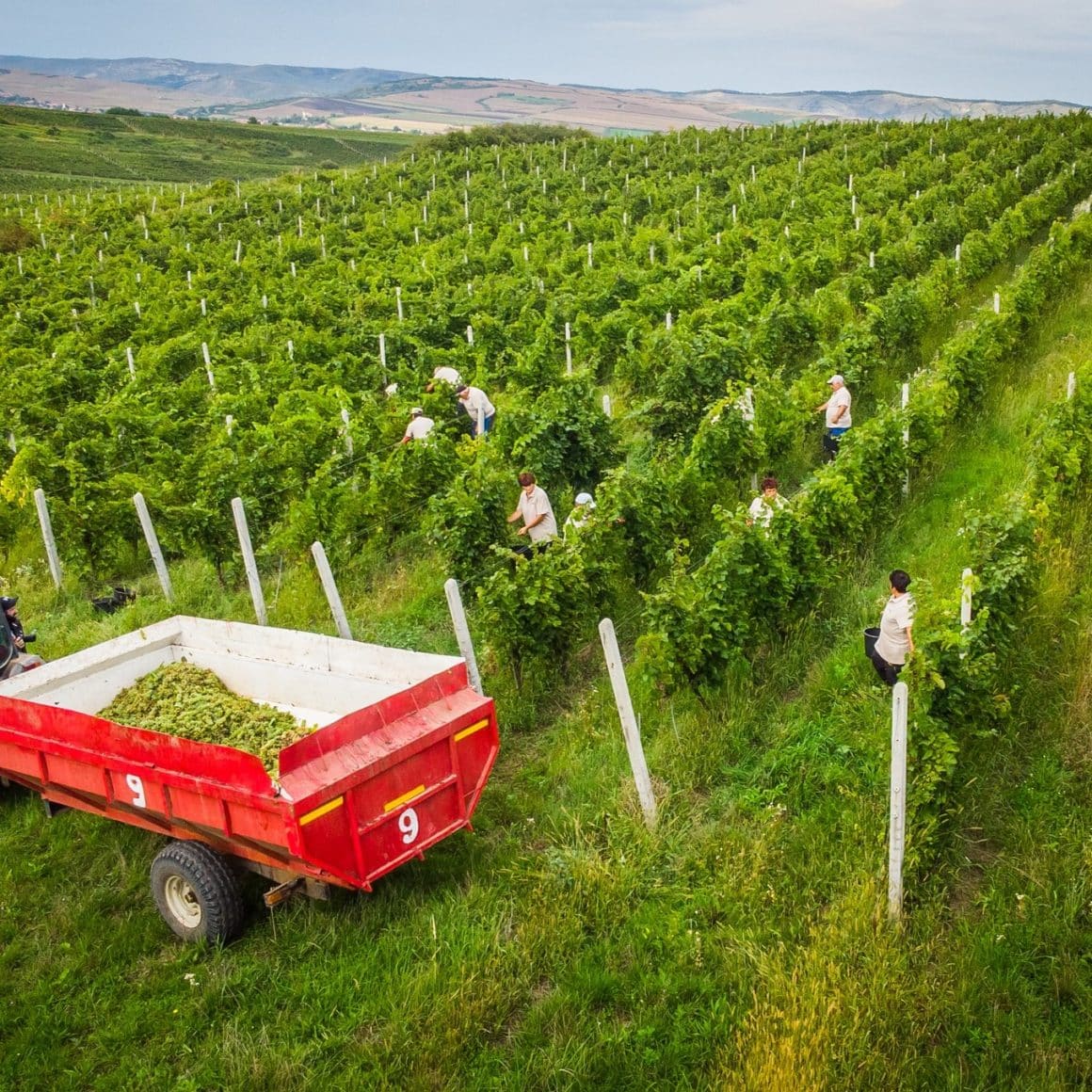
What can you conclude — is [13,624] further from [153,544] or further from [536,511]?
[536,511]

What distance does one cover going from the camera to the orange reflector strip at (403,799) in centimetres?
631

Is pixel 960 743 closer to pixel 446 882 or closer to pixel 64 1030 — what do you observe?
pixel 446 882

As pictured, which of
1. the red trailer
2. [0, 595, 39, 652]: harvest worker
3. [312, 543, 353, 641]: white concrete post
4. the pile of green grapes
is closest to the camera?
the red trailer

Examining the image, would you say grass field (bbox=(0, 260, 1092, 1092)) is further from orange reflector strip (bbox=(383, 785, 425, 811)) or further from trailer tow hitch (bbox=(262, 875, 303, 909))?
orange reflector strip (bbox=(383, 785, 425, 811))

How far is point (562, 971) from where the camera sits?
5.95m

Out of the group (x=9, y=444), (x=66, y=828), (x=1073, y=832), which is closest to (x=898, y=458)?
(x=1073, y=832)

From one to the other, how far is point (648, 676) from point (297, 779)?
299 centimetres

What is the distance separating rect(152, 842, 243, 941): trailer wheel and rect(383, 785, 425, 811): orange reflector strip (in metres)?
1.14

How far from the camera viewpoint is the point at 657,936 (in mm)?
6102

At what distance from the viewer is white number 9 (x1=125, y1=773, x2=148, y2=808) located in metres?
6.60

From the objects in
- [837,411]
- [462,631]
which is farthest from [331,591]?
[837,411]

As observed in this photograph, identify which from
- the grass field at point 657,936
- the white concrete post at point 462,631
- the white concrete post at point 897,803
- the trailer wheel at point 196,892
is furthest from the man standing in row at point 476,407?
the white concrete post at point 897,803

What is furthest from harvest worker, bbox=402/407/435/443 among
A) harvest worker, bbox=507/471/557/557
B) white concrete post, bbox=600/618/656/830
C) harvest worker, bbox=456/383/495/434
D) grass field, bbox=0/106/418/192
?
grass field, bbox=0/106/418/192

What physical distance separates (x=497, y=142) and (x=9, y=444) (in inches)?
1724
